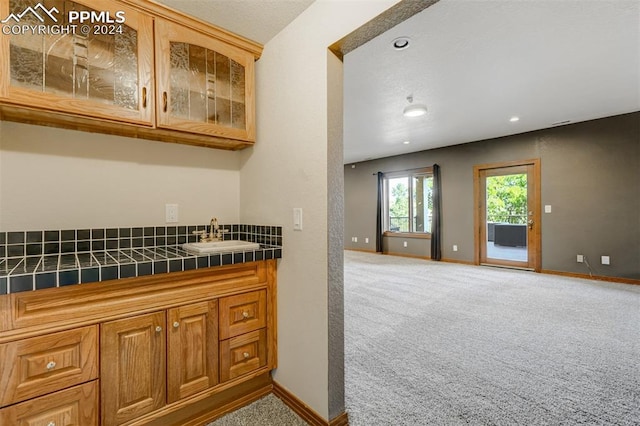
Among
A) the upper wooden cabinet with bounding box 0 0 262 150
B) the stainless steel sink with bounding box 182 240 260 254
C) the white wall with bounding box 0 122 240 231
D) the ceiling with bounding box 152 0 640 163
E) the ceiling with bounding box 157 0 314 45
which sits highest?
the ceiling with bounding box 152 0 640 163

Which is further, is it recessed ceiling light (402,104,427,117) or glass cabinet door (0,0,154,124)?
recessed ceiling light (402,104,427,117)

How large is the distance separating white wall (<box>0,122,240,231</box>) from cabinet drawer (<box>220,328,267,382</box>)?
90cm

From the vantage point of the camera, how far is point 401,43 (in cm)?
252

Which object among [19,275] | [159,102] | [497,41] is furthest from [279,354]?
[497,41]

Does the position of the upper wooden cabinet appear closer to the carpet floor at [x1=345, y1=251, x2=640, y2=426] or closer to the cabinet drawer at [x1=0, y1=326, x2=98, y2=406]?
the cabinet drawer at [x1=0, y1=326, x2=98, y2=406]

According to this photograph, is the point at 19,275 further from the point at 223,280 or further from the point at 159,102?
the point at 159,102

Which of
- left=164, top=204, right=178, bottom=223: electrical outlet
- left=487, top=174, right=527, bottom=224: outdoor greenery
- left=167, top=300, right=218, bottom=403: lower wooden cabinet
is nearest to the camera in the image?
left=167, top=300, right=218, bottom=403: lower wooden cabinet

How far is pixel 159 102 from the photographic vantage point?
1.66 m

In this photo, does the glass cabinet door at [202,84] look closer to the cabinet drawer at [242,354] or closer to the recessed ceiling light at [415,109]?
the cabinet drawer at [242,354]

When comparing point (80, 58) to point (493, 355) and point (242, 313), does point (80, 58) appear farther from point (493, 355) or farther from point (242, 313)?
point (493, 355)

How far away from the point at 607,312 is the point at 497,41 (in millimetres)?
3164

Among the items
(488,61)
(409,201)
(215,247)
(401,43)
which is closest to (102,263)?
(215,247)

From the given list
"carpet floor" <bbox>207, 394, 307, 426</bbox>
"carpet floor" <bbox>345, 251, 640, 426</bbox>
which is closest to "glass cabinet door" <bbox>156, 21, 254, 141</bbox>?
"carpet floor" <bbox>207, 394, 307, 426</bbox>

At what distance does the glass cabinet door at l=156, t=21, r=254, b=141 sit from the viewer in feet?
5.51
